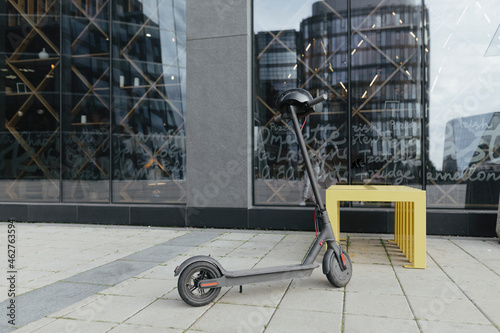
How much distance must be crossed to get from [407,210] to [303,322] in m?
2.68

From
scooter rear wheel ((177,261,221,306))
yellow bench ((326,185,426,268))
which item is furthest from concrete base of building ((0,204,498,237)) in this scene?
scooter rear wheel ((177,261,221,306))

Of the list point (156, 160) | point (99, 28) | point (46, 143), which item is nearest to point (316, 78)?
point (156, 160)

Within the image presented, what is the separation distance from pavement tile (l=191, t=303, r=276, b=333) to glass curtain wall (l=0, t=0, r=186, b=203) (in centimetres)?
480

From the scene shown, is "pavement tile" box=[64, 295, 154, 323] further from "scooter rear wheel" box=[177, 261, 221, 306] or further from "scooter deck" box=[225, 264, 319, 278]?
"scooter deck" box=[225, 264, 319, 278]

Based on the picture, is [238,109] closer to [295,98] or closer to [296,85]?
[296,85]

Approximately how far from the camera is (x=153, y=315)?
318 centimetres

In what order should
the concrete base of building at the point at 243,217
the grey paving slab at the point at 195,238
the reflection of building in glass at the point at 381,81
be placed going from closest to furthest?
the grey paving slab at the point at 195,238 → the concrete base of building at the point at 243,217 → the reflection of building in glass at the point at 381,81

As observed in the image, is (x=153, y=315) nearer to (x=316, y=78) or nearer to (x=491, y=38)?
(x=316, y=78)

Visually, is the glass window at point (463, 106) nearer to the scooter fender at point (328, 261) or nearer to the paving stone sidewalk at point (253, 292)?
the paving stone sidewalk at point (253, 292)

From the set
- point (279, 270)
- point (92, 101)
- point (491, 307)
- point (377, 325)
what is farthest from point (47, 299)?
point (92, 101)

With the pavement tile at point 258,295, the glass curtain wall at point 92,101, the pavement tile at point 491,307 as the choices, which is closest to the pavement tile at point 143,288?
the pavement tile at point 258,295

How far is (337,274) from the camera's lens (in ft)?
12.4

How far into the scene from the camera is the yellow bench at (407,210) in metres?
4.54

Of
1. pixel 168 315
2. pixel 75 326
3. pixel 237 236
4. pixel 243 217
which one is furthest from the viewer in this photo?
pixel 243 217
